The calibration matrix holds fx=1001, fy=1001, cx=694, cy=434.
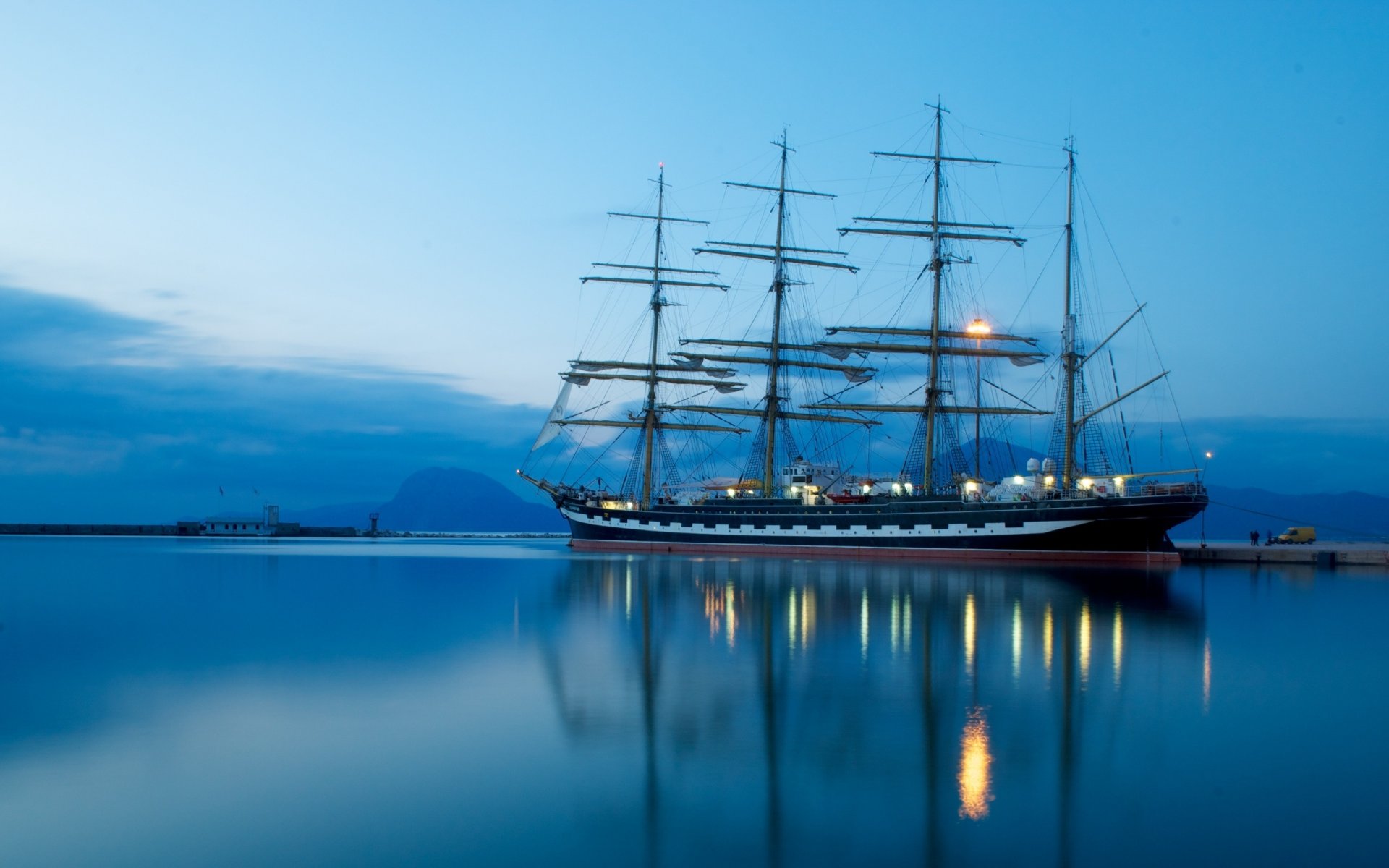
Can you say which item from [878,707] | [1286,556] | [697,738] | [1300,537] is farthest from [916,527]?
[697,738]

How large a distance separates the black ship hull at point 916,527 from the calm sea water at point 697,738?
2630 centimetres

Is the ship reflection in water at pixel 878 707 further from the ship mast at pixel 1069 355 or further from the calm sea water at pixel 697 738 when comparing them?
the ship mast at pixel 1069 355

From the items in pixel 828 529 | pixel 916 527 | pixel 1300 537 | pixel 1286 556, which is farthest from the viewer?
pixel 1300 537

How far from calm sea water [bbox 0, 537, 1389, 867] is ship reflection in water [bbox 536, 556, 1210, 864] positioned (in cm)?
6

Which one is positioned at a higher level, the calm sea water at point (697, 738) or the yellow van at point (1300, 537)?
the calm sea water at point (697, 738)

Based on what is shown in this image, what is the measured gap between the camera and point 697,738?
11.8m

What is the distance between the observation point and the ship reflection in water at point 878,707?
8727mm

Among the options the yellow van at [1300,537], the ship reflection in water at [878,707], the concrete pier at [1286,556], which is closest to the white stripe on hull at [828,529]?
the concrete pier at [1286,556]

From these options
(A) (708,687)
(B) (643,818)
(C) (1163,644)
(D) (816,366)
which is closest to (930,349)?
(D) (816,366)

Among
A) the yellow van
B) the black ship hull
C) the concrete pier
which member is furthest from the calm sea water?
the yellow van

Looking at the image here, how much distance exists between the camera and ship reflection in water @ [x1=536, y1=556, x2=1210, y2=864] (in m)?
8.73

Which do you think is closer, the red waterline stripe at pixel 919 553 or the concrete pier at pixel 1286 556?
the concrete pier at pixel 1286 556

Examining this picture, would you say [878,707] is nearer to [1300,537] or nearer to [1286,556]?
[1286,556]

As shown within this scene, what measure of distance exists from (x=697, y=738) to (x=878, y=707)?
9.97 feet
